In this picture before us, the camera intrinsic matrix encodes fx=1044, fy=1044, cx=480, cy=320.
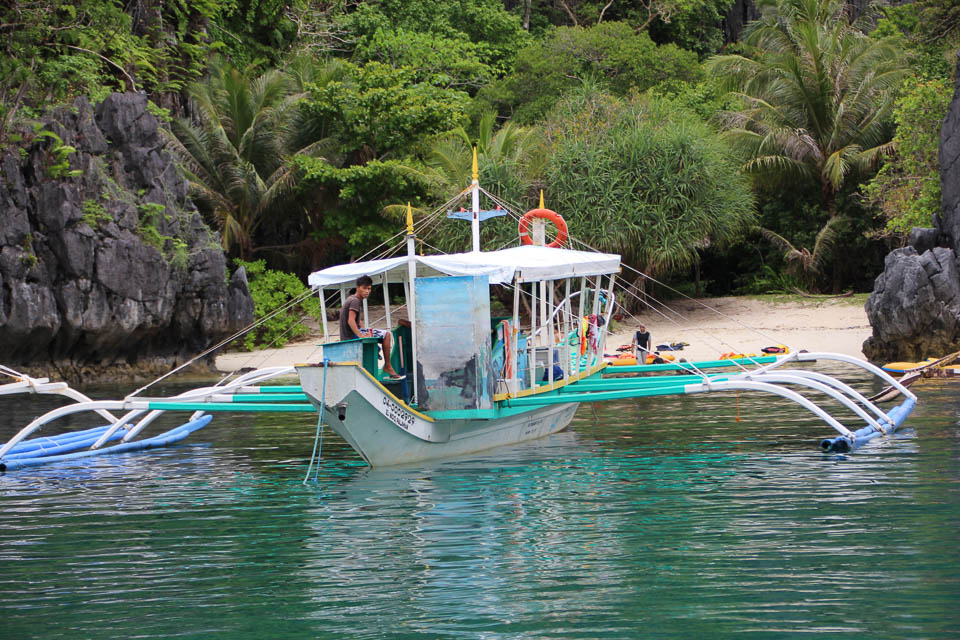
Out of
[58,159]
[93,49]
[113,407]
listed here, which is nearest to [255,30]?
[93,49]

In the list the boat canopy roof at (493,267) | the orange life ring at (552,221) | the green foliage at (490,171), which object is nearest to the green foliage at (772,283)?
the green foliage at (490,171)

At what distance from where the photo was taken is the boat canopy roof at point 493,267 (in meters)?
12.5

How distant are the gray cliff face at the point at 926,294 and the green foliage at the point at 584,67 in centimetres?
1537

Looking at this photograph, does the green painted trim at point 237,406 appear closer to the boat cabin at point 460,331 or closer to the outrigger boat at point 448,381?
the outrigger boat at point 448,381

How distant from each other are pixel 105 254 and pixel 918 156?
22.8 metres

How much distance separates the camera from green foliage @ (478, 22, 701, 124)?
129 feet

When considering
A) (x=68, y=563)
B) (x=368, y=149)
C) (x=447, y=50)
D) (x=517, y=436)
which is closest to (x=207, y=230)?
(x=368, y=149)

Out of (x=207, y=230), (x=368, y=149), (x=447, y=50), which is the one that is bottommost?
(x=207, y=230)

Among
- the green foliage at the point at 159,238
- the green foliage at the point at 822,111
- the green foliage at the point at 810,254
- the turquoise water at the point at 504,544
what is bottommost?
the turquoise water at the point at 504,544

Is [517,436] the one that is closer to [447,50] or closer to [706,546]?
[706,546]

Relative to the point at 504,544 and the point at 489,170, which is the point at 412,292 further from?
the point at 489,170

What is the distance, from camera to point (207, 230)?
30.4 meters

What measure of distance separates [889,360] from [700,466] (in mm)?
15033

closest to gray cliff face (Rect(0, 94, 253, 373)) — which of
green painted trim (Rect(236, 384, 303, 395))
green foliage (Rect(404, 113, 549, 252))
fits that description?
green foliage (Rect(404, 113, 549, 252))
